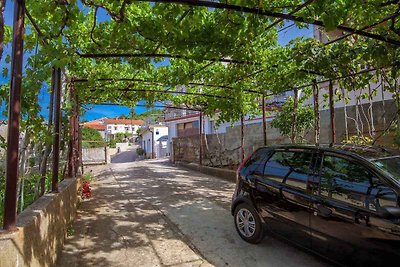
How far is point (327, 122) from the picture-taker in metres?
10.1

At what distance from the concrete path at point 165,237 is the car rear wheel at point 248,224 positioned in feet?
0.41

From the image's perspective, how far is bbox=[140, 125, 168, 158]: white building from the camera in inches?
1366

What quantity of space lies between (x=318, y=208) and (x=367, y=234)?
1.99ft

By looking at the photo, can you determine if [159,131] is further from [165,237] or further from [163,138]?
[165,237]

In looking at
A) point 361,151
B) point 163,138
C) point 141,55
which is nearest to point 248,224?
point 361,151

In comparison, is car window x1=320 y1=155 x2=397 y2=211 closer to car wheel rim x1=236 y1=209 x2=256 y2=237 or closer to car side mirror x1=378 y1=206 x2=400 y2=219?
car side mirror x1=378 y1=206 x2=400 y2=219

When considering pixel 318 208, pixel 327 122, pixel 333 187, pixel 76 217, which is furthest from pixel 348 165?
pixel 327 122

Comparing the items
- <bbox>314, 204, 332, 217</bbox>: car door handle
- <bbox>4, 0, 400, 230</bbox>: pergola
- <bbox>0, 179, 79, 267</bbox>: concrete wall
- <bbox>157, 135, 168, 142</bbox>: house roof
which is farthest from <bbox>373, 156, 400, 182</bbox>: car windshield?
<bbox>157, 135, 168, 142</bbox>: house roof

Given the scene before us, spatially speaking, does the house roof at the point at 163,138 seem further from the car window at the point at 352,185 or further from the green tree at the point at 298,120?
the car window at the point at 352,185

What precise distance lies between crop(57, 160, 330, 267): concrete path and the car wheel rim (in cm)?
18

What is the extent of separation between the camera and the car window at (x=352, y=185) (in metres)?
3.15

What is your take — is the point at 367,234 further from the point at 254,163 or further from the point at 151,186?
the point at 151,186

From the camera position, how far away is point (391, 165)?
3463mm

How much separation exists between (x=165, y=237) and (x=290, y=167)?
2455mm
